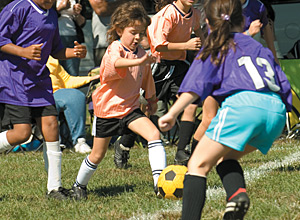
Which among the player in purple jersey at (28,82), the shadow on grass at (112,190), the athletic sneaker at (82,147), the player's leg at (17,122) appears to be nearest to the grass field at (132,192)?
the shadow on grass at (112,190)

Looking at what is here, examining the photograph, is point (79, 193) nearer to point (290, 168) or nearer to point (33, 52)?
point (33, 52)

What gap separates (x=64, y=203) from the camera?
470cm

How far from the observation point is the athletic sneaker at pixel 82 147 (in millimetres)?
7961

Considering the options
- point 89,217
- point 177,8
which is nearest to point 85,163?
point 89,217

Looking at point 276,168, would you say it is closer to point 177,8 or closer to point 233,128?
point 177,8

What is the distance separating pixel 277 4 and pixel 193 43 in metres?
5.90

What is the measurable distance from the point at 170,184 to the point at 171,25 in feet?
8.06

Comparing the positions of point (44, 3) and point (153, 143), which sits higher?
point (44, 3)

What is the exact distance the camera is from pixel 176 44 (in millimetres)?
6320

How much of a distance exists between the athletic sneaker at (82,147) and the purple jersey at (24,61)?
3.06m

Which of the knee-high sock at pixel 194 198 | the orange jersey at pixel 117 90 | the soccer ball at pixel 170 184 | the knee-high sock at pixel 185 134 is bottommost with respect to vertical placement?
the knee-high sock at pixel 185 134

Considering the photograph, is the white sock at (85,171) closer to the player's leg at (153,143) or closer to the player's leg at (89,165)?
the player's leg at (89,165)

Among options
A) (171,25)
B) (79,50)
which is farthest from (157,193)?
(171,25)

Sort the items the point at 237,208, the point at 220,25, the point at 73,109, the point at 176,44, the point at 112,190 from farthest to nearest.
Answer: the point at 73,109, the point at 176,44, the point at 112,190, the point at 220,25, the point at 237,208
